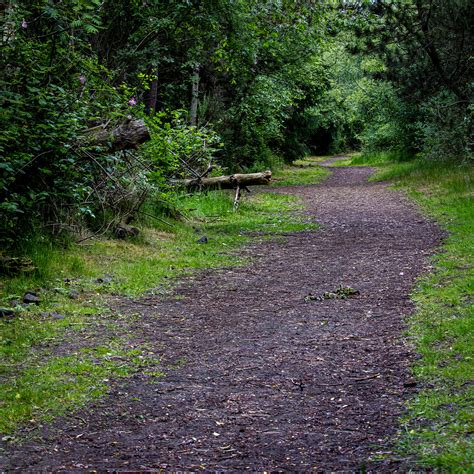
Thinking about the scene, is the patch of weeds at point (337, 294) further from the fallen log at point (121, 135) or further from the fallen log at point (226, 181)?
the fallen log at point (226, 181)

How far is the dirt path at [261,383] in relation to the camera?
371cm

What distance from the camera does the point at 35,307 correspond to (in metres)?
6.60

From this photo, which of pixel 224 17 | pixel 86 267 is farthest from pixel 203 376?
pixel 224 17

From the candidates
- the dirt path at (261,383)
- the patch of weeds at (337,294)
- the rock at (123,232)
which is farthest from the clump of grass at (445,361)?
the rock at (123,232)

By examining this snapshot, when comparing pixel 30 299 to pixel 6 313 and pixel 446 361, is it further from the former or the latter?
pixel 446 361

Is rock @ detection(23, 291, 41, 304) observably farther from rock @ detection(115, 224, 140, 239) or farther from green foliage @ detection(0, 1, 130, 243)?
rock @ detection(115, 224, 140, 239)

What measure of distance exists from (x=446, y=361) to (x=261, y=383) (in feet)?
4.47

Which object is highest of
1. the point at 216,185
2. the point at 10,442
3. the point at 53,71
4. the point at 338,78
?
the point at 338,78

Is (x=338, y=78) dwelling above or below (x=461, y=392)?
above

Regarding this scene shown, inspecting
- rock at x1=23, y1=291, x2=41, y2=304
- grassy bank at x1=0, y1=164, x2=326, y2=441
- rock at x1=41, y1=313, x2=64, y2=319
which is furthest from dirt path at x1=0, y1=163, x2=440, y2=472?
rock at x1=23, y1=291, x2=41, y2=304

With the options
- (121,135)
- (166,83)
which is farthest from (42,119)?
(166,83)

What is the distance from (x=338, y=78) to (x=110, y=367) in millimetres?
47878

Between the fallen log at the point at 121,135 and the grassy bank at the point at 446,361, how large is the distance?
4.36 metres

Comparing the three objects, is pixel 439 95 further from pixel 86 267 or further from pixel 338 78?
pixel 338 78
